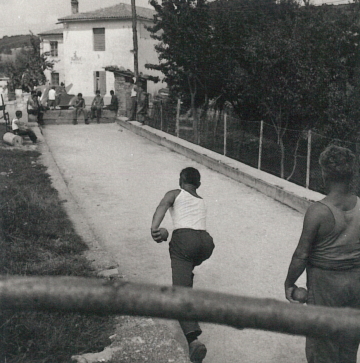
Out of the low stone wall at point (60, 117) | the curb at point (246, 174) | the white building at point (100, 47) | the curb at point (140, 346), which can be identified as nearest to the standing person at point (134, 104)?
the low stone wall at point (60, 117)

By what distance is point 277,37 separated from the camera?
19125 millimetres

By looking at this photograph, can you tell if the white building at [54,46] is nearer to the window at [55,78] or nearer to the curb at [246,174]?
the window at [55,78]

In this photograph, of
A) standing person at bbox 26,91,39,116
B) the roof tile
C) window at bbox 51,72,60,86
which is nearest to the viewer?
standing person at bbox 26,91,39,116

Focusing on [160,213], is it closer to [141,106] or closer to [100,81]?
[141,106]

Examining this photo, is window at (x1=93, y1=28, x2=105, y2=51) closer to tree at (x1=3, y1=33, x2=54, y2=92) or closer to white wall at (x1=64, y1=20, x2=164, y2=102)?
white wall at (x1=64, y1=20, x2=164, y2=102)

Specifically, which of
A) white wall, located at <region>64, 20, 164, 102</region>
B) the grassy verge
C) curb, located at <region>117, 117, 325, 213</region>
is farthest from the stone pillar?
white wall, located at <region>64, 20, 164, 102</region>

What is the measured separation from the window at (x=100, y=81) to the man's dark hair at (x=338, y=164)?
42.4m

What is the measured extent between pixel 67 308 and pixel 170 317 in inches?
6.2

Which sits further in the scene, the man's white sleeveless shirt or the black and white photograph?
the man's white sleeveless shirt

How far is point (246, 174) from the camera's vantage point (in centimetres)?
1139

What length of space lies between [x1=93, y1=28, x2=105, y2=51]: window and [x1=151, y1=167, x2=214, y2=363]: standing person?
4244cm

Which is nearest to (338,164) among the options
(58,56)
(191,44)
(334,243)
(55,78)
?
(334,243)

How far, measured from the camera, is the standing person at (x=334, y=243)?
133 inches

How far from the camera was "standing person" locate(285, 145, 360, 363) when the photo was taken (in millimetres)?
3373
